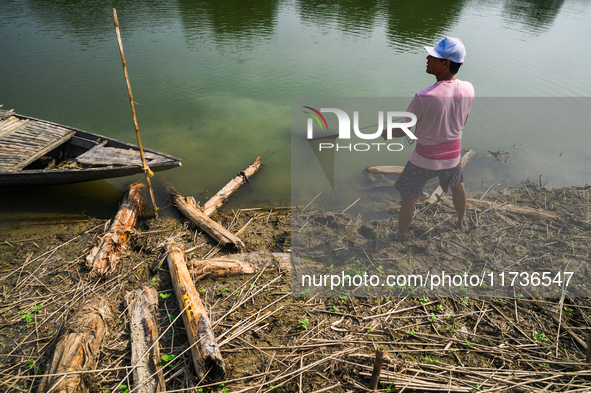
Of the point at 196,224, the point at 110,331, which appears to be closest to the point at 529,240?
the point at 196,224

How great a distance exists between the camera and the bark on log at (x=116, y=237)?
12.0 ft

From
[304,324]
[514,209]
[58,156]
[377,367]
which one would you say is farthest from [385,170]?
[58,156]

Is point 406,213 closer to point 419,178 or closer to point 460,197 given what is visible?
point 419,178

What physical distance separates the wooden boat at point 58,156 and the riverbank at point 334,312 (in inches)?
35.5

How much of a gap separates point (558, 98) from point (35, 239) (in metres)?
13.7

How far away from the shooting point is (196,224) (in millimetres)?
4559

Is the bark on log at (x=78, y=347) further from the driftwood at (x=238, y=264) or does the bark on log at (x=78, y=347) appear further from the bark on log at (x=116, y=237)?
the driftwood at (x=238, y=264)

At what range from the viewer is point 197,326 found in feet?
8.98

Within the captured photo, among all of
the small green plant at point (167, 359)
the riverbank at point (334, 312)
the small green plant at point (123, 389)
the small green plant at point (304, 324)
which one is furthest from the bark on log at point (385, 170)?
the small green plant at point (123, 389)

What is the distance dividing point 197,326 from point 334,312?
1.32m

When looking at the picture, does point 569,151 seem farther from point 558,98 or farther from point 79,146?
point 79,146

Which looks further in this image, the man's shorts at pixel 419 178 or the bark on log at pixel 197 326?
the man's shorts at pixel 419 178

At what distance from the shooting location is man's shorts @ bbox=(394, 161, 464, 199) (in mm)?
3545

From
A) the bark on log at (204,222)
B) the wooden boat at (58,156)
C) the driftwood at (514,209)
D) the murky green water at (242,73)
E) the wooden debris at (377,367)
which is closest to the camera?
the wooden debris at (377,367)
